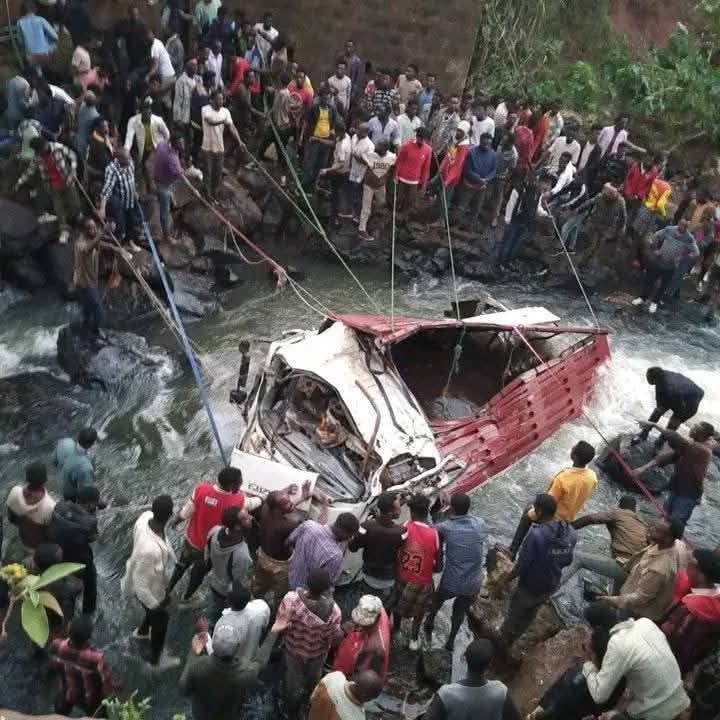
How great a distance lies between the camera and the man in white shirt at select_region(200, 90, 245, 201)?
12.1m

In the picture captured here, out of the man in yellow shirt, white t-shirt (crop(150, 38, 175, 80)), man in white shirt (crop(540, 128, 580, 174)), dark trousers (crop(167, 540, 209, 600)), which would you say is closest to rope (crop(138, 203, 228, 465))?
dark trousers (crop(167, 540, 209, 600))

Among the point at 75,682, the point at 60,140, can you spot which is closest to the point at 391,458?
the point at 75,682

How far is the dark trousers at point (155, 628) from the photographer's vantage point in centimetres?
650

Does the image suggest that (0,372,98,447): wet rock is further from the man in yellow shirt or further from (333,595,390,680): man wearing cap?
the man in yellow shirt

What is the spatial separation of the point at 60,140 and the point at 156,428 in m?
4.17

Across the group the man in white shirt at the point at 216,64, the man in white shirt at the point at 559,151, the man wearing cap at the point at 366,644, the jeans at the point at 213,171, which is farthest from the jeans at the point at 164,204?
the man wearing cap at the point at 366,644

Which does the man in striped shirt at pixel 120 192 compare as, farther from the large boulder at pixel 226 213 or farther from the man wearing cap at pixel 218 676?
the man wearing cap at pixel 218 676

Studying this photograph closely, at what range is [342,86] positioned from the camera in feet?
45.6

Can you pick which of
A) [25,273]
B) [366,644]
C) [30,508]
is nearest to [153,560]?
[30,508]

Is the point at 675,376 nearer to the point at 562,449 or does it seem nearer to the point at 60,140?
the point at 562,449

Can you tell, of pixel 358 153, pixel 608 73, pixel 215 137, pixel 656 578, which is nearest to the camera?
pixel 656 578

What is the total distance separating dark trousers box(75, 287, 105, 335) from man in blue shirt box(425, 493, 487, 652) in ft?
19.1

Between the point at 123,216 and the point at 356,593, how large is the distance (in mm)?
6178

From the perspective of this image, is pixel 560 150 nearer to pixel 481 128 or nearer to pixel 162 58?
pixel 481 128
